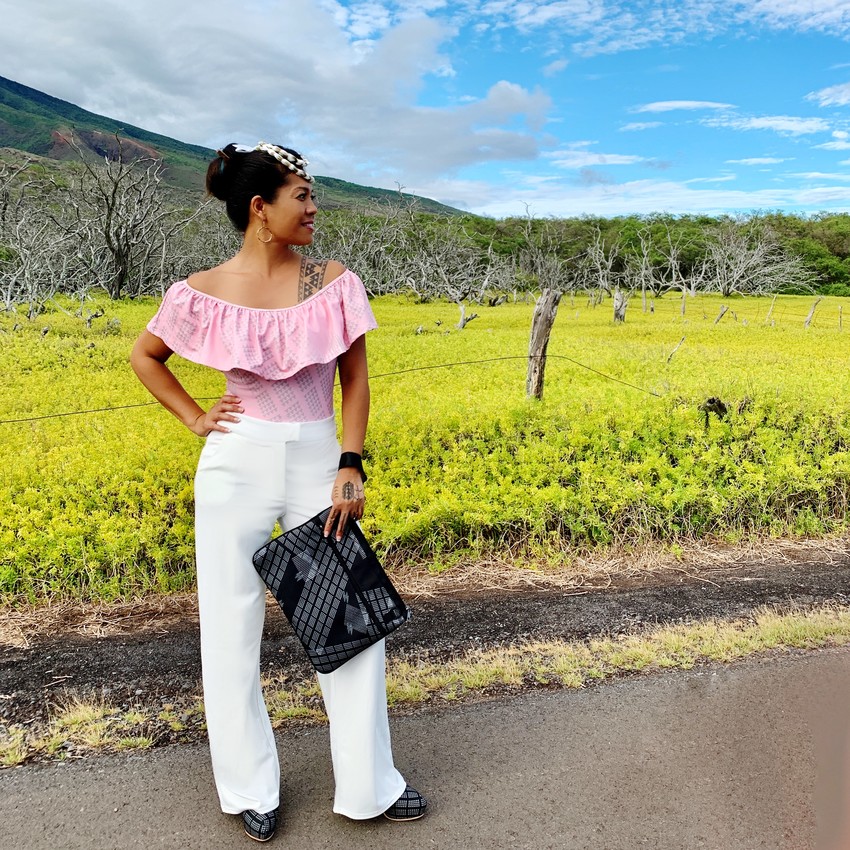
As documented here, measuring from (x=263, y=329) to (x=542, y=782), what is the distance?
5.30ft

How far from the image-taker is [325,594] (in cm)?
203

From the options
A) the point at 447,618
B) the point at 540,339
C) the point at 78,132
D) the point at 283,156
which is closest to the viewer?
the point at 283,156

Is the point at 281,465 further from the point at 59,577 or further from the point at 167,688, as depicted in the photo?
the point at 59,577

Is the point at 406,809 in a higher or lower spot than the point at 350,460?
lower

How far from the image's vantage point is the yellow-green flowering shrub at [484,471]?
4.27 metres

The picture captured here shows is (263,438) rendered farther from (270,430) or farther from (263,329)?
(263,329)

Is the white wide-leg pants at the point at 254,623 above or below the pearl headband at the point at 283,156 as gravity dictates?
below

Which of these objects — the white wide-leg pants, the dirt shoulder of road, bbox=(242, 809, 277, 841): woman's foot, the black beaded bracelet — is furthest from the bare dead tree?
bbox=(242, 809, 277, 841): woman's foot

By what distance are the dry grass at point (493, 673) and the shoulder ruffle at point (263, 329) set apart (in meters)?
1.41

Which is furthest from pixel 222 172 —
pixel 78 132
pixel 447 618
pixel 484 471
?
pixel 78 132

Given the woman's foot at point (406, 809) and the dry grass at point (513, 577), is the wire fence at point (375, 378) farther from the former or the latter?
the woman's foot at point (406, 809)

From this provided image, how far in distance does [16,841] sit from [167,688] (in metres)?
0.90

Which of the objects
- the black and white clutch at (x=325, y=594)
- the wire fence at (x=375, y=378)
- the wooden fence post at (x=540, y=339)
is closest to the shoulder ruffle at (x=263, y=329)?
the black and white clutch at (x=325, y=594)

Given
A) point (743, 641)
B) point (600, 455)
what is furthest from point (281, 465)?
point (600, 455)
